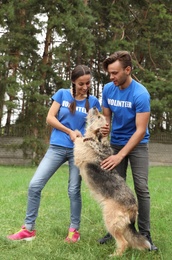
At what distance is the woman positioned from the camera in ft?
15.8

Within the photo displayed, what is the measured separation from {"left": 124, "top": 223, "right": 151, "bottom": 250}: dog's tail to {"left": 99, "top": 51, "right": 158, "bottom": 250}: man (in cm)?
23

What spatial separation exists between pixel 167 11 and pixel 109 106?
17.7 metres

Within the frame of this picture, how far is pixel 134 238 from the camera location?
431 cm

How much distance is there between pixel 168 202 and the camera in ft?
26.1

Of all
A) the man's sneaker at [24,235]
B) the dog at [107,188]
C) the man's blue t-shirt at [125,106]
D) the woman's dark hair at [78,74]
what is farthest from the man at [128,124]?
the man's sneaker at [24,235]

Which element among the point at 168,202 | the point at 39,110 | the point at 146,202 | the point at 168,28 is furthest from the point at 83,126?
the point at 168,28

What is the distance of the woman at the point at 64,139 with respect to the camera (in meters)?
4.82

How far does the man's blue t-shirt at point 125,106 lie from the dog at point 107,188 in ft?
0.61

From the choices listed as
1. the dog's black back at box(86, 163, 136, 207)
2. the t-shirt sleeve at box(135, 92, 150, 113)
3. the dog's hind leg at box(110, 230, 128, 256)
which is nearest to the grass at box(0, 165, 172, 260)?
the dog's hind leg at box(110, 230, 128, 256)

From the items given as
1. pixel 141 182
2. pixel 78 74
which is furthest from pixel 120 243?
pixel 78 74

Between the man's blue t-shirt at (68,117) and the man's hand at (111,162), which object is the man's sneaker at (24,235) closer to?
the man's blue t-shirt at (68,117)

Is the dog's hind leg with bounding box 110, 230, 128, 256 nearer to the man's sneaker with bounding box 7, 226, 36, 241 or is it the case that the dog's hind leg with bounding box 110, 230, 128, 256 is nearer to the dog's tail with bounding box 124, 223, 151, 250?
the dog's tail with bounding box 124, 223, 151, 250

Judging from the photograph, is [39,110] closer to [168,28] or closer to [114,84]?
Result: [168,28]

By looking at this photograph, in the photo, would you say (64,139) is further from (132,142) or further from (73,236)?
(73,236)
